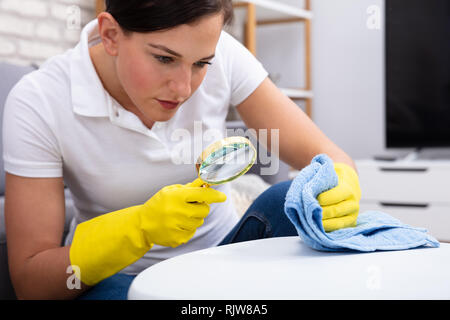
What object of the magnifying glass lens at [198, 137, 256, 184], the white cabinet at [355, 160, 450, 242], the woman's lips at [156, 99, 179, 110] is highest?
the woman's lips at [156, 99, 179, 110]

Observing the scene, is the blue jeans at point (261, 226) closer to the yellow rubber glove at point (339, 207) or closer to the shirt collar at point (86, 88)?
the yellow rubber glove at point (339, 207)

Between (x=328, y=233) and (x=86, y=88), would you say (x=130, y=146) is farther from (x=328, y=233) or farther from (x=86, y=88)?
(x=328, y=233)

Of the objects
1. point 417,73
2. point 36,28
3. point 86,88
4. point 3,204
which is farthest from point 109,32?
point 417,73

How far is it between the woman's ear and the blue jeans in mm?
337

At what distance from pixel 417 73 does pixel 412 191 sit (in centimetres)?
59

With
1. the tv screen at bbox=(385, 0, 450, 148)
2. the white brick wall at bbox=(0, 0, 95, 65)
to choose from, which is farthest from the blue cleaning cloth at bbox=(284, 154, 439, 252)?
the tv screen at bbox=(385, 0, 450, 148)

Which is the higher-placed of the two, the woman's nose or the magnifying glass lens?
the woman's nose

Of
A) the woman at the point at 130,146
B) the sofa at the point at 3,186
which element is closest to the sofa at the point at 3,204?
the sofa at the point at 3,186

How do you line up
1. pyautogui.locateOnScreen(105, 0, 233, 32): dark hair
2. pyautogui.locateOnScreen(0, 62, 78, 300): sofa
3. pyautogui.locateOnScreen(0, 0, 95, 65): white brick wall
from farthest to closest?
1. pyautogui.locateOnScreen(0, 0, 95, 65): white brick wall
2. pyautogui.locateOnScreen(0, 62, 78, 300): sofa
3. pyautogui.locateOnScreen(105, 0, 233, 32): dark hair

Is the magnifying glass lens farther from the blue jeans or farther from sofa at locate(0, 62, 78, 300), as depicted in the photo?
sofa at locate(0, 62, 78, 300)

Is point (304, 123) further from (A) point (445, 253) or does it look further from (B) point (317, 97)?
(B) point (317, 97)

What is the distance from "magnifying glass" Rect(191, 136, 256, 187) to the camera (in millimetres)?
614

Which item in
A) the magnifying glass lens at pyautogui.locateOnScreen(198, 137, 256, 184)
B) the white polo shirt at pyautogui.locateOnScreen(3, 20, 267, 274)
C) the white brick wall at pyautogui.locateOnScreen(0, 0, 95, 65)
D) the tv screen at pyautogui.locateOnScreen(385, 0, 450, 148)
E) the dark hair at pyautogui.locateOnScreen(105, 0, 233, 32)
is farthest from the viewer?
the tv screen at pyautogui.locateOnScreen(385, 0, 450, 148)

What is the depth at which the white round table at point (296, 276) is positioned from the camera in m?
0.48
